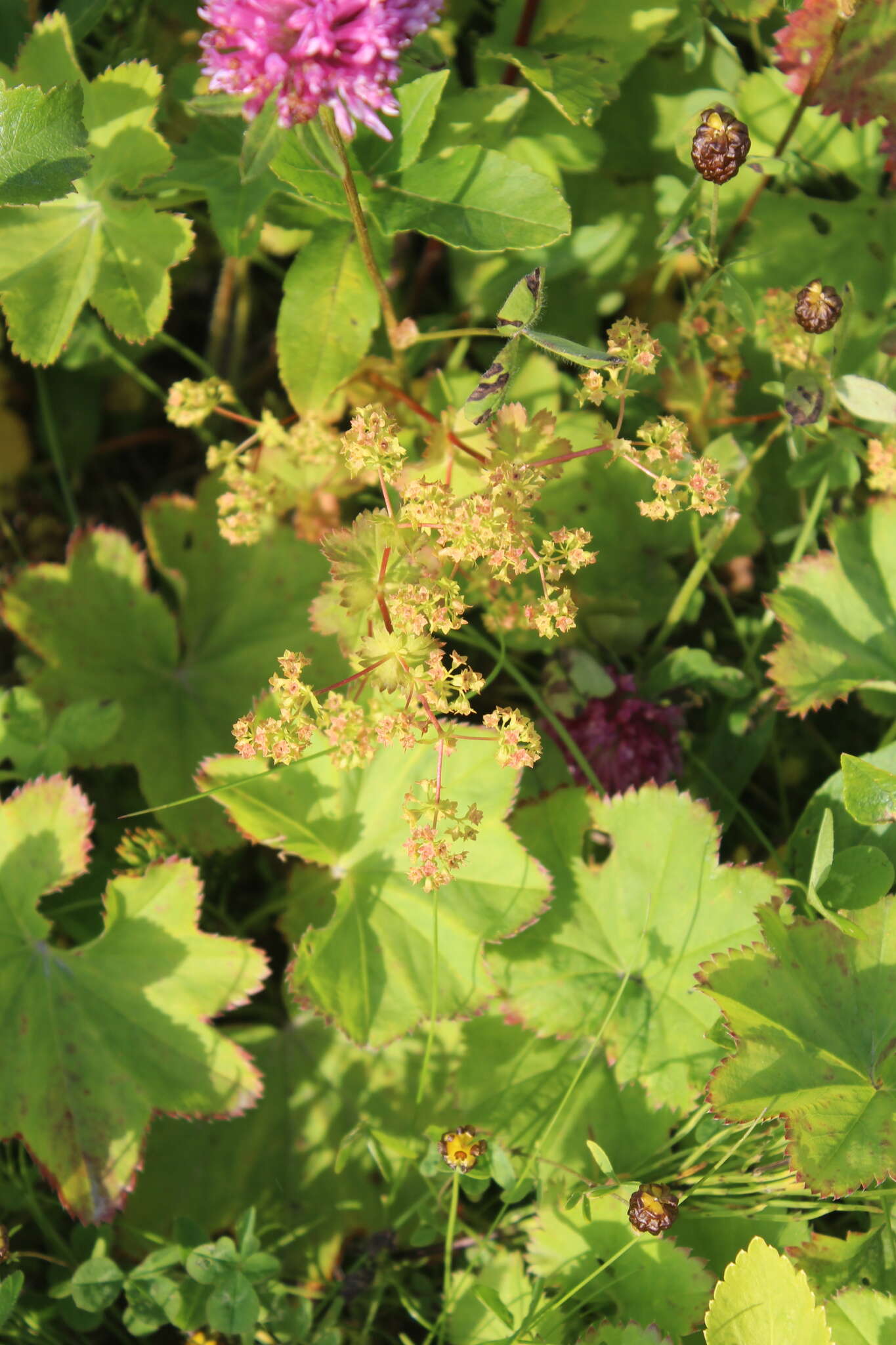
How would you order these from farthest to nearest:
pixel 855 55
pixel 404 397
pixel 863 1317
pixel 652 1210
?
pixel 404 397
pixel 855 55
pixel 863 1317
pixel 652 1210

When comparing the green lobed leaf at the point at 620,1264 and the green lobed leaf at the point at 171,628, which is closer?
the green lobed leaf at the point at 620,1264

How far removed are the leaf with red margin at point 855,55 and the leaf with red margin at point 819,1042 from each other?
169 centimetres

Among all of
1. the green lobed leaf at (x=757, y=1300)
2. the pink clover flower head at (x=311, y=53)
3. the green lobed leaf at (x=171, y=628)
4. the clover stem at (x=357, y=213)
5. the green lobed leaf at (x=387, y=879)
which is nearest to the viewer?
the pink clover flower head at (x=311, y=53)

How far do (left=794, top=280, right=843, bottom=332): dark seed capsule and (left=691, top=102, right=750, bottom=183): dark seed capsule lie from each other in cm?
26

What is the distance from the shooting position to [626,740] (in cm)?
230

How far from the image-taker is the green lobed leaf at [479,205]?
1.86 meters

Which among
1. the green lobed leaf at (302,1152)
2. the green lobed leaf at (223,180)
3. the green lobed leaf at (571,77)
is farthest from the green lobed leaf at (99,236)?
the green lobed leaf at (302,1152)

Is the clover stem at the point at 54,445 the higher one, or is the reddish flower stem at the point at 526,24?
the reddish flower stem at the point at 526,24

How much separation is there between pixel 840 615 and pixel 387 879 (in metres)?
1.14

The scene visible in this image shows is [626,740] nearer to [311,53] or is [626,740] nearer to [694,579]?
[694,579]

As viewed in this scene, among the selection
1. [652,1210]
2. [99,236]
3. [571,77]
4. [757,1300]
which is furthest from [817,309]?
[757,1300]

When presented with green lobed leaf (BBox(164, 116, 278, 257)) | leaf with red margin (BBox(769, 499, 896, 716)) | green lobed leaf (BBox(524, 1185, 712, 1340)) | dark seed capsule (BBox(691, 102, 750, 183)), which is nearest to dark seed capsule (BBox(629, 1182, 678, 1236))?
green lobed leaf (BBox(524, 1185, 712, 1340))

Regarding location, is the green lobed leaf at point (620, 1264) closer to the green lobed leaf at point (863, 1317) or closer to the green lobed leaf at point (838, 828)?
the green lobed leaf at point (863, 1317)

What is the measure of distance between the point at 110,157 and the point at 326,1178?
2.24 metres
